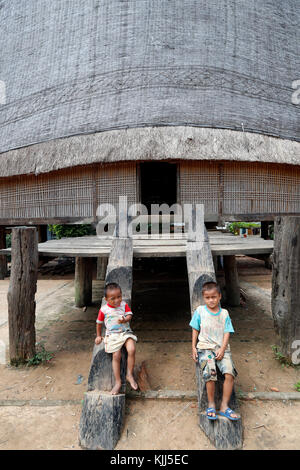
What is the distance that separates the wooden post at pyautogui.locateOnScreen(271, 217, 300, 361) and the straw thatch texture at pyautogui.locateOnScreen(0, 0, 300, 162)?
3.93 meters

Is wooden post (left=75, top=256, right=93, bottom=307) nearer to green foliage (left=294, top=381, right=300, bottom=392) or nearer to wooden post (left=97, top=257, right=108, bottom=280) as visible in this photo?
wooden post (left=97, top=257, right=108, bottom=280)

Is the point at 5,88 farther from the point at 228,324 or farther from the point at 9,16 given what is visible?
the point at 228,324

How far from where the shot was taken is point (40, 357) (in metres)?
3.16

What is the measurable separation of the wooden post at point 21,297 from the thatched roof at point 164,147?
3.22 m

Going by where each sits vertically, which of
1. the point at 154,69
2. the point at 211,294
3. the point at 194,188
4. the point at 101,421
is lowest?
the point at 101,421

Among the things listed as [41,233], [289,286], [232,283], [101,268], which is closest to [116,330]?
[289,286]

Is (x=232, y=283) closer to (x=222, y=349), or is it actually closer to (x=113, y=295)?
(x=222, y=349)

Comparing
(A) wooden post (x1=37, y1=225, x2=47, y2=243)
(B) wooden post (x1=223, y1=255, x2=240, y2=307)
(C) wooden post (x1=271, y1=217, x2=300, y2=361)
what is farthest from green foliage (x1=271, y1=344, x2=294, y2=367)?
(A) wooden post (x1=37, y1=225, x2=47, y2=243)

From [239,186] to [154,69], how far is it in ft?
11.1

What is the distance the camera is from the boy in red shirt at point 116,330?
2.32m

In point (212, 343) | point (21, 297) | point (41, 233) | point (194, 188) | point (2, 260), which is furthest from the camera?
point (41, 233)

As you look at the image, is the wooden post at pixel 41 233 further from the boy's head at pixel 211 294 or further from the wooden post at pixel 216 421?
the boy's head at pixel 211 294

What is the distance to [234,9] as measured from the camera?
6.89 metres

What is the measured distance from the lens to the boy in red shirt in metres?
2.32
